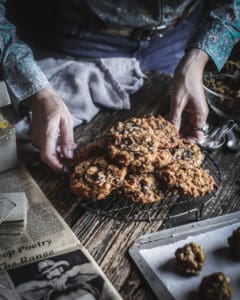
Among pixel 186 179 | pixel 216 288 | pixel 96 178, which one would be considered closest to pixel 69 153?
pixel 96 178

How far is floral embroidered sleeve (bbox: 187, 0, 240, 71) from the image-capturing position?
175cm

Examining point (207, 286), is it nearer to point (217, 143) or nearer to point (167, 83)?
point (217, 143)

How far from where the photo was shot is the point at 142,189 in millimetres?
1253

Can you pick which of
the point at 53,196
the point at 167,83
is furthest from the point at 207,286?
the point at 167,83

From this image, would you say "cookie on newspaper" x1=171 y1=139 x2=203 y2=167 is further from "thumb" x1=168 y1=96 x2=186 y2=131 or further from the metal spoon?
the metal spoon

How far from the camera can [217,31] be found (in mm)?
1763

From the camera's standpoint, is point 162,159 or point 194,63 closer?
point 162,159

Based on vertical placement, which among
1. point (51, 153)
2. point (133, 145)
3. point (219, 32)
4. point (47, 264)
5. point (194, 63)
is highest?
point (219, 32)

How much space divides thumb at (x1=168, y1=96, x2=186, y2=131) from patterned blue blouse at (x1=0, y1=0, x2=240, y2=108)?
301 millimetres

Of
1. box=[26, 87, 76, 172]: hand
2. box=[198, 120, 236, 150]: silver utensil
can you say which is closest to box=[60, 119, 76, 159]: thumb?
box=[26, 87, 76, 172]: hand

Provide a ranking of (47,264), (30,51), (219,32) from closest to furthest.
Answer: (47,264)
(30,51)
(219,32)

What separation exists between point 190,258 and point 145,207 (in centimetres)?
26

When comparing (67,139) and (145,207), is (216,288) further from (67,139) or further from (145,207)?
(67,139)

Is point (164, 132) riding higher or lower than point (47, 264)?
higher
